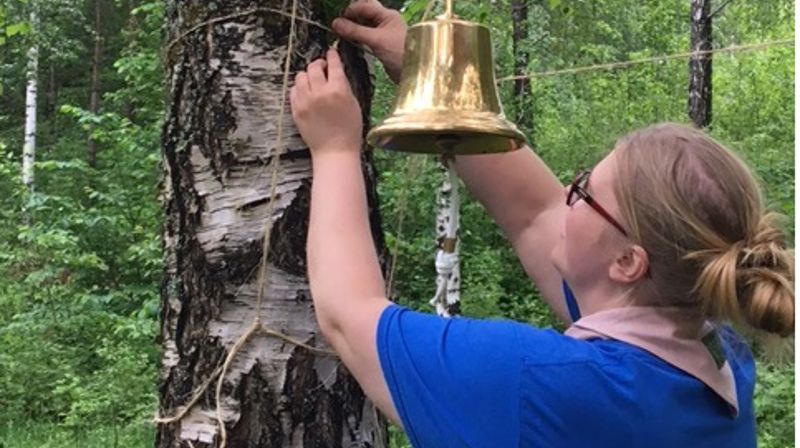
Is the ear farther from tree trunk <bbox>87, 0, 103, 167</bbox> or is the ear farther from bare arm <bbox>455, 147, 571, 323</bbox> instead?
tree trunk <bbox>87, 0, 103, 167</bbox>

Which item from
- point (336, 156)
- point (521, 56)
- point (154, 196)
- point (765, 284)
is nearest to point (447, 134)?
point (336, 156)

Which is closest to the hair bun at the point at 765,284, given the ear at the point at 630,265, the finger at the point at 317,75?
the ear at the point at 630,265

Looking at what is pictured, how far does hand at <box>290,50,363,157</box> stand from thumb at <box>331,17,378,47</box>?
0.14 m

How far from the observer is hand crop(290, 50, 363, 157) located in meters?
1.65

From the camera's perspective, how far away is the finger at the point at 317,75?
67.5 inches

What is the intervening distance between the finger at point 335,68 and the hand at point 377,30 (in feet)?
0.31

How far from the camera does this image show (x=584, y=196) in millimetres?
1524

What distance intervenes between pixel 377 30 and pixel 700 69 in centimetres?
1036

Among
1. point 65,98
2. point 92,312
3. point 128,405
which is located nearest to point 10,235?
point 92,312

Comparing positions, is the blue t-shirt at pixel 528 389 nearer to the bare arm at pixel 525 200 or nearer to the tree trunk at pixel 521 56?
the bare arm at pixel 525 200

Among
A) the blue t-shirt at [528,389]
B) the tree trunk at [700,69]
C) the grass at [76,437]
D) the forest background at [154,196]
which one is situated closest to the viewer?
the blue t-shirt at [528,389]

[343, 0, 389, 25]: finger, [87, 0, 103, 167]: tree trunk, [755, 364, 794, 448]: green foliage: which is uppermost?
[343, 0, 389, 25]: finger

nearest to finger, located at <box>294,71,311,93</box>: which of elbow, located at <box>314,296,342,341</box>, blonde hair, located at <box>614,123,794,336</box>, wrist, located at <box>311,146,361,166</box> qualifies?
wrist, located at <box>311,146,361,166</box>

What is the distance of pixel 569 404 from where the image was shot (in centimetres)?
133
